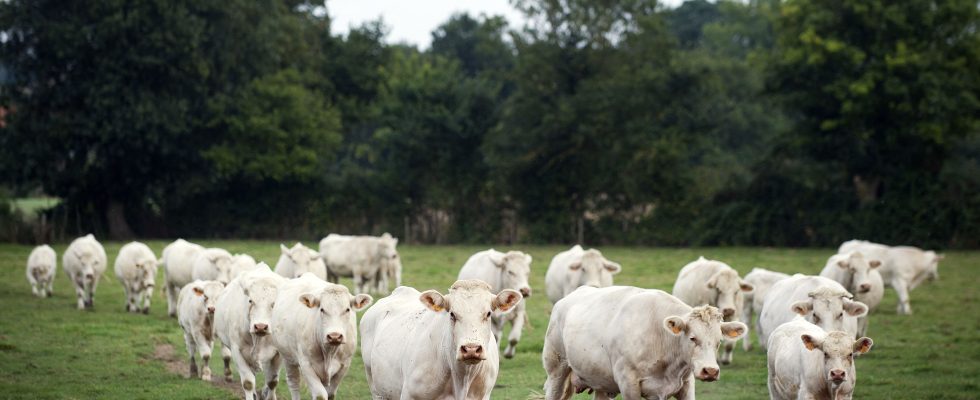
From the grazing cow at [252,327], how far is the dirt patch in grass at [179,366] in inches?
46.2

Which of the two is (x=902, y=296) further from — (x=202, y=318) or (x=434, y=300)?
(x=434, y=300)

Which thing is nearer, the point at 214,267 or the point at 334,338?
the point at 334,338

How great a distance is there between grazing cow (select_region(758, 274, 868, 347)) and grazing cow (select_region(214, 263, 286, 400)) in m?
6.09

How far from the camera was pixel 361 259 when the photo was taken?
1074 inches

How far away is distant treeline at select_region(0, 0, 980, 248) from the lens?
41.6m

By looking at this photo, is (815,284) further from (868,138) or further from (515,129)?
(515,129)

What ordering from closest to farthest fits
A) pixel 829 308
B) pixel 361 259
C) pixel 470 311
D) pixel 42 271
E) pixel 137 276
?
pixel 470 311
pixel 829 308
pixel 137 276
pixel 42 271
pixel 361 259

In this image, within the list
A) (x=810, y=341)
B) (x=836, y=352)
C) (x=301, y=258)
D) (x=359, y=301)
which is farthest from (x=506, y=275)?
(x=836, y=352)

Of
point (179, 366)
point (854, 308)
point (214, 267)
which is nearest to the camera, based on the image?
point (854, 308)

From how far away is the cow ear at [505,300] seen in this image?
9.68 meters

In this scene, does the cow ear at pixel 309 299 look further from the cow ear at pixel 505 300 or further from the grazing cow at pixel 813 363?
the grazing cow at pixel 813 363

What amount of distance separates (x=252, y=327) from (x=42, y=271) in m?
15.3

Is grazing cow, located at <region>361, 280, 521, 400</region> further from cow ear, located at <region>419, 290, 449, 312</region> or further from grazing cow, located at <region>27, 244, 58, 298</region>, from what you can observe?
grazing cow, located at <region>27, 244, 58, 298</region>

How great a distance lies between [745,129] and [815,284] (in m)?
52.8
